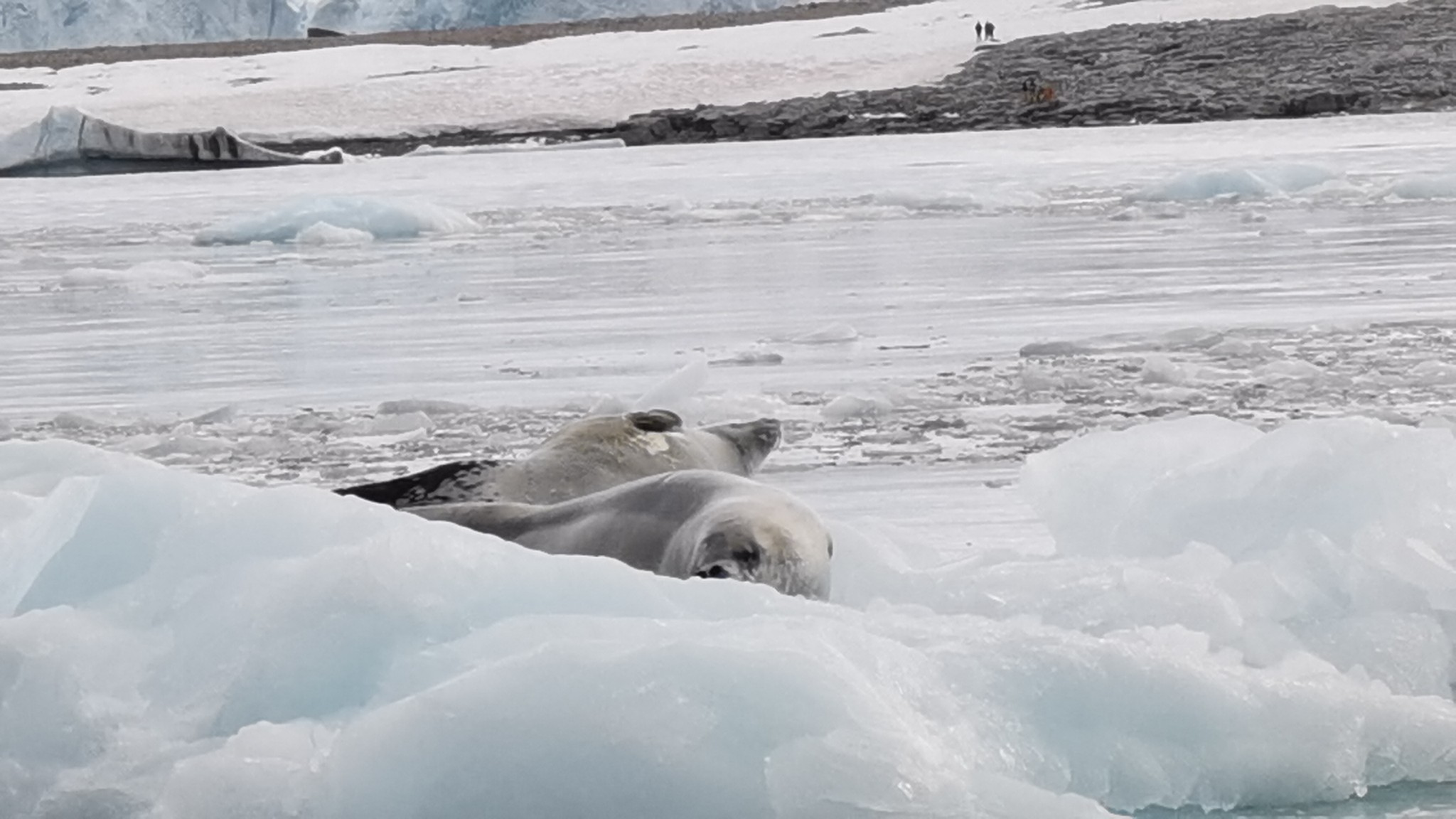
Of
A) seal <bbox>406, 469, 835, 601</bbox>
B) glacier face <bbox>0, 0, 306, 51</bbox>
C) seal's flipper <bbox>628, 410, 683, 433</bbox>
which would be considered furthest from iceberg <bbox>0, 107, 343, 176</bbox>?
glacier face <bbox>0, 0, 306, 51</bbox>

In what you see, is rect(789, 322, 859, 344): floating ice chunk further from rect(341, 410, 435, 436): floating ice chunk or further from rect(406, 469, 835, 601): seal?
rect(406, 469, 835, 601): seal

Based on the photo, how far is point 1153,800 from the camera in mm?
2092

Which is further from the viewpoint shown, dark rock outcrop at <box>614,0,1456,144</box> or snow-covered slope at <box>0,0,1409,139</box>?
snow-covered slope at <box>0,0,1409,139</box>

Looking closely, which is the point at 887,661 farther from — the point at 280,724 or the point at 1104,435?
the point at 1104,435

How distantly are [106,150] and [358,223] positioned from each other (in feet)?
31.9

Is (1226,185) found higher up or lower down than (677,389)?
lower down

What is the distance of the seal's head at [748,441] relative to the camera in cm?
386

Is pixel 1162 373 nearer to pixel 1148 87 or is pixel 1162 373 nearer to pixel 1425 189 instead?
pixel 1425 189

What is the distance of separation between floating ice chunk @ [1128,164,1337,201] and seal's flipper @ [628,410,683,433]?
8.45 metres

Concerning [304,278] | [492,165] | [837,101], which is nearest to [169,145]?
[492,165]

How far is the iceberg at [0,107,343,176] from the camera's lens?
68.7ft

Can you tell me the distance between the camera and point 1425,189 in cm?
1077

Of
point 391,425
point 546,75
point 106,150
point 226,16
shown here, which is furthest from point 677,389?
point 226,16

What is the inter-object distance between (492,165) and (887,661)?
18.4 metres
